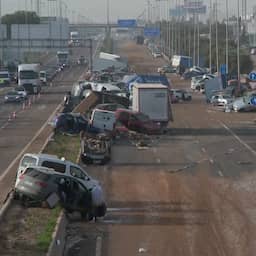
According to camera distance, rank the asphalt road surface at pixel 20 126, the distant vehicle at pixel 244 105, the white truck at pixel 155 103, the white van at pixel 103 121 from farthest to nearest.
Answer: the distant vehicle at pixel 244 105, the white truck at pixel 155 103, the white van at pixel 103 121, the asphalt road surface at pixel 20 126

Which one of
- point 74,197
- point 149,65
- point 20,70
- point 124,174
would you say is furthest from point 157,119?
point 149,65

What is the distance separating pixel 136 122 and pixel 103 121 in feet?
9.96

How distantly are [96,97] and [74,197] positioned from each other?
3259 cm

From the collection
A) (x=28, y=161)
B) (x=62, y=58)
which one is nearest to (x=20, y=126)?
(x=28, y=161)

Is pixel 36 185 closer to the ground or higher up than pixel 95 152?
higher up

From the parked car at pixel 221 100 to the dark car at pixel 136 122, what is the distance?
1931 cm

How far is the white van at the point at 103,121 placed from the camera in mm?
44562

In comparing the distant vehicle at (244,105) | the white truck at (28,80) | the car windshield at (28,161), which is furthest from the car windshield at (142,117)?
the white truck at (28,80)

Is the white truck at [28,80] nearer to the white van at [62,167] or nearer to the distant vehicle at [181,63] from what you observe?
the distant vehicle at [181,63]

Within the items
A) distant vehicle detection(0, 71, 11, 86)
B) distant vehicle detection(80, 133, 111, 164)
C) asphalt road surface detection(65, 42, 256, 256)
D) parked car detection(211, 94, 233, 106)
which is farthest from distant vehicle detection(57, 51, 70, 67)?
distant vehicle detection(80, 133, 111, 164)

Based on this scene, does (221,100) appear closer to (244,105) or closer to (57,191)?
(244,105)

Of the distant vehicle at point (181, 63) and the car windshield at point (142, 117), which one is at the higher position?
the distant vehicle at point (181, 63)

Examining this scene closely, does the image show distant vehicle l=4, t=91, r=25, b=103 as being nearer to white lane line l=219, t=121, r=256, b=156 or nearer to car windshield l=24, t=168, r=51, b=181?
white lane line l=219, t=121, r=256, b=156

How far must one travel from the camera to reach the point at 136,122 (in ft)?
155
